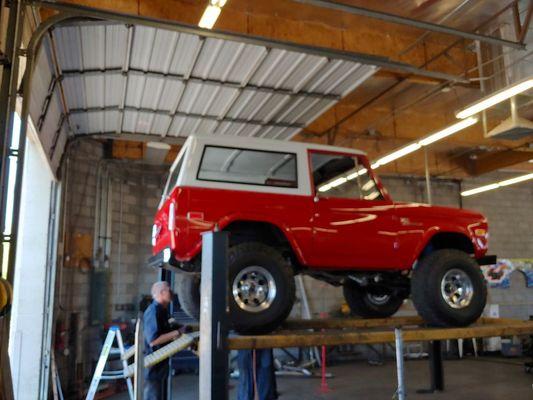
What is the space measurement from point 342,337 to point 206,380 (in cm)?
127

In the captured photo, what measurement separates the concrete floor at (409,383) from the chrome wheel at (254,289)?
5.29m

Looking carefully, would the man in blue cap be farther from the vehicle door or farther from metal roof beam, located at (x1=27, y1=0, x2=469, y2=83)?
metal roof beam, located at (x1=27, y1=0, x2=469, y2=83)

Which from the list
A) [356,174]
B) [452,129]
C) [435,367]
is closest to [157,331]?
[356,174]

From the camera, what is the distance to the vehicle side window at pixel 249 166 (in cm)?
488

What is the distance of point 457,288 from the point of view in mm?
5188

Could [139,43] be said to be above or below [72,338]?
above

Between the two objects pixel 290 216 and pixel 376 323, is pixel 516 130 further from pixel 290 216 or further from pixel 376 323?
pixel 290 216

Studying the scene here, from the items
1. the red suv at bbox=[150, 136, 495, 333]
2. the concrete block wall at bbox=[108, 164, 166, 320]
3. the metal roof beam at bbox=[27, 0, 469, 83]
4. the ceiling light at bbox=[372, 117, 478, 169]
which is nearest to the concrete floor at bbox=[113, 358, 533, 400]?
the concrete block wall at bbox=[108, 164, 166, 320]

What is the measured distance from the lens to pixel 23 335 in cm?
796

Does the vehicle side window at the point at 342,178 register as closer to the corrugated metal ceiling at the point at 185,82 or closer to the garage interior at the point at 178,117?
the garage interior at the point at 178,117

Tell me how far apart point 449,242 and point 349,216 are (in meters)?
1.54

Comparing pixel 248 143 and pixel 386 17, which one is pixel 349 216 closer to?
pixel 248 143

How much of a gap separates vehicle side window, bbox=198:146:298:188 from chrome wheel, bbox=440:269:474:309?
74.6 inches

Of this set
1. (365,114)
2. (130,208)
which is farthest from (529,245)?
(130,208)
